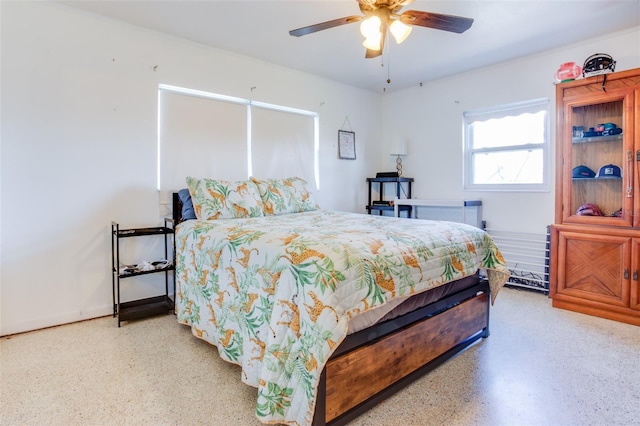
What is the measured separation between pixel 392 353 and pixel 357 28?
260 centimetres

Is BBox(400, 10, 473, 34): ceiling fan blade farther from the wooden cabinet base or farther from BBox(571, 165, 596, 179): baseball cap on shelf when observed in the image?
the wooden cabinet base

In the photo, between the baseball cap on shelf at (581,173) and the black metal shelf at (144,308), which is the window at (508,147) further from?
the black metal shelf at (144,308)

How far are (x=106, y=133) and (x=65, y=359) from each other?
1.72 m

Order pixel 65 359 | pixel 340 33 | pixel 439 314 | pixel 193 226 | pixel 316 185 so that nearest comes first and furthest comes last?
pixel 439 314 < pixel 65 359 < pixel 193 226 < pixel 340 33 < pixel 316 185

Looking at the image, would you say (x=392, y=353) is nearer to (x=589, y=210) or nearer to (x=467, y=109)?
(x=589, y=210)

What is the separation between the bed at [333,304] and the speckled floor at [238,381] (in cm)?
12

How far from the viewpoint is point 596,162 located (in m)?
2.93

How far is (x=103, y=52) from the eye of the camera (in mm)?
2760

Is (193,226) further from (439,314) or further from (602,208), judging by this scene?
(602,208)

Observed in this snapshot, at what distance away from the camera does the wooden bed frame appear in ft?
4.64

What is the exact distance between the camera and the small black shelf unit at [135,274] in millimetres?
2658

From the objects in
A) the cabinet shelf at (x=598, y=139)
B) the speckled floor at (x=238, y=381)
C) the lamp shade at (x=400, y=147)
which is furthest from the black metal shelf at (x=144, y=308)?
the cabinet shelf at (x=598, y=139)

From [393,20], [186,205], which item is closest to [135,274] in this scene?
[186,205]

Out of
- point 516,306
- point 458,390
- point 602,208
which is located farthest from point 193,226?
point 602,208
